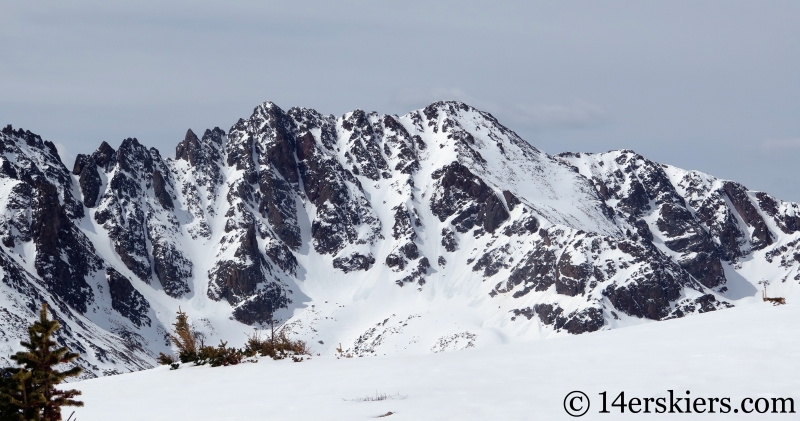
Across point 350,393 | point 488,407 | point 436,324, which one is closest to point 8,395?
point 350,393

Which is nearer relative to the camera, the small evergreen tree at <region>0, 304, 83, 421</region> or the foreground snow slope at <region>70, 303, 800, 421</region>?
the small evergreen tree at <region>0, 304, 83, 421</region>

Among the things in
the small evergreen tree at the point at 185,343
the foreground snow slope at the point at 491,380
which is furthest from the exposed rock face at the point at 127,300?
the foreground snow slope at the point at 491,380

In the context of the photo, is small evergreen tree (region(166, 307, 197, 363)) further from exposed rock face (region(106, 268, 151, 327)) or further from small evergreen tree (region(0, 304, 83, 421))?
exposed rock face (region(106, 268, 151, 327))

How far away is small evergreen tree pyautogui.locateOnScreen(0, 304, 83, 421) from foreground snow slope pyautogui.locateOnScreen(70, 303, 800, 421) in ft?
10.9

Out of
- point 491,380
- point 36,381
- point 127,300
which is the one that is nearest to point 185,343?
point 491,380

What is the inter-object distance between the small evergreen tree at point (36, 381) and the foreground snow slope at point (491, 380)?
10.9 feet

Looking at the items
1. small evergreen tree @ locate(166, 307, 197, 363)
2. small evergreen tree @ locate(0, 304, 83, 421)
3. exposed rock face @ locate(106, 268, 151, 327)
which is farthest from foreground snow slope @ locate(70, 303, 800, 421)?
exposed rock face @ locate(106, 268, 151, 327)

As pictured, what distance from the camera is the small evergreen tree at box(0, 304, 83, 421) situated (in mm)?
12859

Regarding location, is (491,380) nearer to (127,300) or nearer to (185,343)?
(185,343)

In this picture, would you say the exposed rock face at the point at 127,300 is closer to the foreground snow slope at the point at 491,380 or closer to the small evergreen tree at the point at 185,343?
the small evergreen tree at the point at 185,343

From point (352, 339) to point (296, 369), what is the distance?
169940mm

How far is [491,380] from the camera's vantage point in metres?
17.3

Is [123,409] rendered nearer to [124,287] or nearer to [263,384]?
[263,384]

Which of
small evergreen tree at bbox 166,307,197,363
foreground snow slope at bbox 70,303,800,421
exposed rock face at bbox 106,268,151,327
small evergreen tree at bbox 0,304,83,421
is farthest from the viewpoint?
exposed rock face at bbox 106,268,151,327
